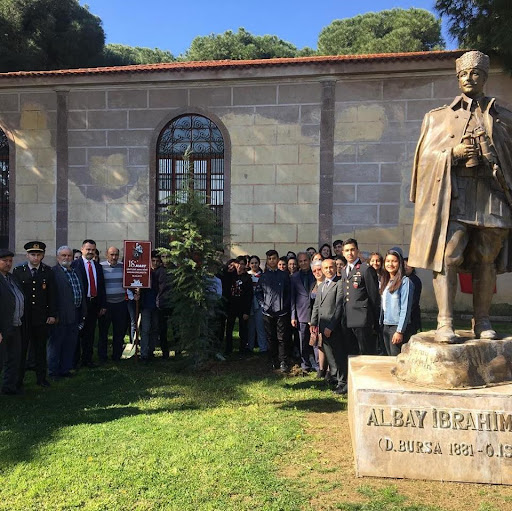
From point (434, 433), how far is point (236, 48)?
32242 mm

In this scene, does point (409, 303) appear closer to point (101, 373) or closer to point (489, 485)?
point (489, 485)

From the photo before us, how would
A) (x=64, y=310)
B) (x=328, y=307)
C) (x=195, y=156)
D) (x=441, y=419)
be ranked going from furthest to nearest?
1. (x=195, y=156)
2. (x=64, y=310)
3. (x=328, y=307)
4. (x=441, y=419)

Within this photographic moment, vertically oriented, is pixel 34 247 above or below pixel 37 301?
above

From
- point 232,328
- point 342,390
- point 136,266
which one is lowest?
point 342,390

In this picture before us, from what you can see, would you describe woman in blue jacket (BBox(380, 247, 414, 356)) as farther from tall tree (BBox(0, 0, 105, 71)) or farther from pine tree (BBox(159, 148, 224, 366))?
tall tree (BBox(0, 0, 105, 71))

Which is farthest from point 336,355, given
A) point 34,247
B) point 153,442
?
point 34,247

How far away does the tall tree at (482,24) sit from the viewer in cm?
1105

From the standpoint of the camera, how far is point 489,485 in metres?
3.83

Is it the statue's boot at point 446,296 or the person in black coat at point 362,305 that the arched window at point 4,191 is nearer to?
the person in black coat at point 362,305

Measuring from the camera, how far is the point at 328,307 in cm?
670

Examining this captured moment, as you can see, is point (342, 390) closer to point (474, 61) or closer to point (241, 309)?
point (241, 309)

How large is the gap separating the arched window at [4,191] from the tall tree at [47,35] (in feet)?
26.1

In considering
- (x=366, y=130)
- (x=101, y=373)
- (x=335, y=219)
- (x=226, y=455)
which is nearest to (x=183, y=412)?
(x=226, y=455)

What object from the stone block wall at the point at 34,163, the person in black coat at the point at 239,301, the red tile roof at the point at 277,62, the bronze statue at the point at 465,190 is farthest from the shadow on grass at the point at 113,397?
the red tile roof at the point at 277,62
